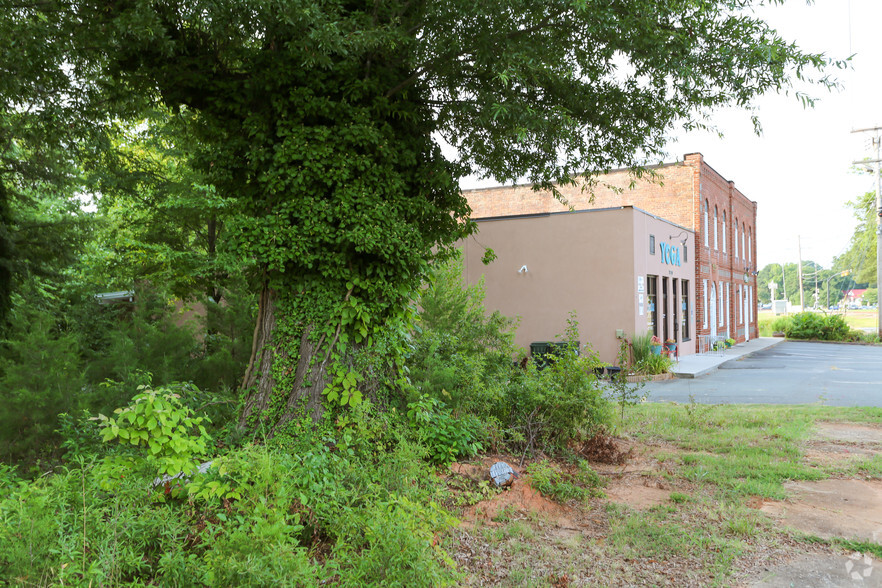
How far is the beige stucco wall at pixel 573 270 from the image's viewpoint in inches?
773

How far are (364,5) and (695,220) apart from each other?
24.0 m

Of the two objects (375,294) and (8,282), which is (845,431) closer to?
(375,294)

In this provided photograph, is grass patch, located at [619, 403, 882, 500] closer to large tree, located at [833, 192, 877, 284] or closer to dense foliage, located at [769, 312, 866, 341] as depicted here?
dense foliage, located at [769, 312, 866, 341]

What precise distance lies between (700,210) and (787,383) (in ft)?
43.5

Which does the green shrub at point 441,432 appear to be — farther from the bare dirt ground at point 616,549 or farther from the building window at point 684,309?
the building window at point 684,309

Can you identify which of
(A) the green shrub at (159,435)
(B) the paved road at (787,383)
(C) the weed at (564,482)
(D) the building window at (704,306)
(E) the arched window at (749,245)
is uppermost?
(E) the arched window at (749,245)

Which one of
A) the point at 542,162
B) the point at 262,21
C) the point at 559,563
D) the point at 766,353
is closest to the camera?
the point at 559,563

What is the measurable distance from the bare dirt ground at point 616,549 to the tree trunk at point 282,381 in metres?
1.66

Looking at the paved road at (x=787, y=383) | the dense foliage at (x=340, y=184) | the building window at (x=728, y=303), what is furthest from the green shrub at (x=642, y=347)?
the building window at (x=728, y=303)

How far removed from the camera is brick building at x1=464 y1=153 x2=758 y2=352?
2700cm

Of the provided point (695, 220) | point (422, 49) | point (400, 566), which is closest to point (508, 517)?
point (400, 566)

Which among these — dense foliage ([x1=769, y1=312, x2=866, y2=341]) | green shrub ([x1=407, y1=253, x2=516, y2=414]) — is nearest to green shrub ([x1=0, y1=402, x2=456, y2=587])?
green shrub ([x1=407, y1=253, x2=516, y2=414])

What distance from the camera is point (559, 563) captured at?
13.7 feet

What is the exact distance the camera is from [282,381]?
6.25 m
